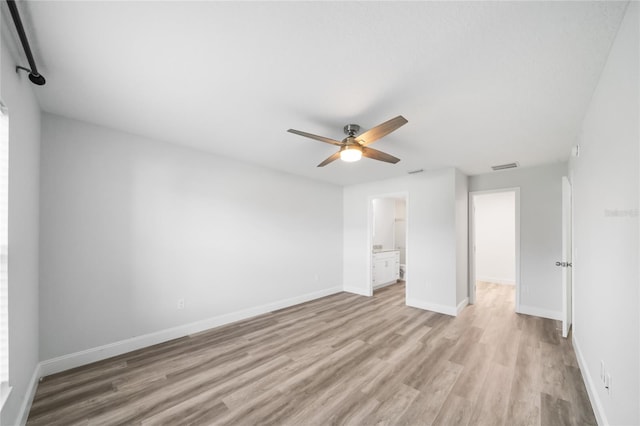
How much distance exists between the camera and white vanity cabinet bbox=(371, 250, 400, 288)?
Answer: 579 centimetres

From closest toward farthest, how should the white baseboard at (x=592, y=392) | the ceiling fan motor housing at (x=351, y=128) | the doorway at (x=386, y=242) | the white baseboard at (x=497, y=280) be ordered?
the white baseboard at (x=592, y=392), the ceiling fan motor housing at (x=351, y=128), the doorway at (x=386, y=242), the white baseboard at (x=497, y=280)

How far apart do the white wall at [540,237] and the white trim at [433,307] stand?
3.94 feet

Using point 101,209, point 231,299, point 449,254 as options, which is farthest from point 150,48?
point 449,254

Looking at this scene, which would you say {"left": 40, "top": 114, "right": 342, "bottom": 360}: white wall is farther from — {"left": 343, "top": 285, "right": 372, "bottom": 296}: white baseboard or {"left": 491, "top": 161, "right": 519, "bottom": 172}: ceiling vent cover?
{"left": 491, "top": 161, "right": 519, "bottom": 172}: ceiling vent cover

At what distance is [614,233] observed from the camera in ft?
4.73

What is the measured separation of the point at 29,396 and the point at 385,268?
5727 mm

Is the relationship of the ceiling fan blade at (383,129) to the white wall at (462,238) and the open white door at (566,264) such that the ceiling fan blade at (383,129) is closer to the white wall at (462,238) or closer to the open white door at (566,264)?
the open white door at (566,264)

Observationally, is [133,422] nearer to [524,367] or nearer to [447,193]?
[524,367]

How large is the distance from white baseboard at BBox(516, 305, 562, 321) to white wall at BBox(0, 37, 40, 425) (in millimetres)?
5848

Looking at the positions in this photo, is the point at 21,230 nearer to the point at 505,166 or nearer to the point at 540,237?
the point at 505,166

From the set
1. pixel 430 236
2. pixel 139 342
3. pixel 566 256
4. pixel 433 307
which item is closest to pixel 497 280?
pixel 433 307

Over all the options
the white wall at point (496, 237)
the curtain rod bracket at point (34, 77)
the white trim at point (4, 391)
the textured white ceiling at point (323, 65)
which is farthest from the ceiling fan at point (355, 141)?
the white wall at point (496, 237)

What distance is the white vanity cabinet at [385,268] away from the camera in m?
5.79

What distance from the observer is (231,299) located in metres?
3.68
